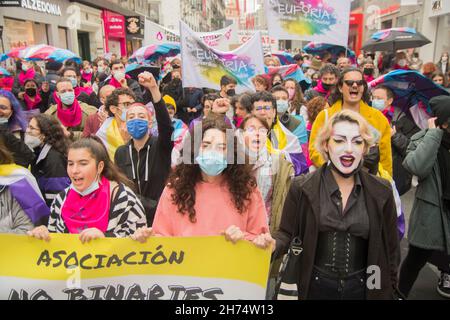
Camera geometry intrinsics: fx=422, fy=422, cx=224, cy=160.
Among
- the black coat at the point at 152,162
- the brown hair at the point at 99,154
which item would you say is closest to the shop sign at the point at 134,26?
the black coat at the point at 152,162

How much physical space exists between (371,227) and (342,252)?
204 mm

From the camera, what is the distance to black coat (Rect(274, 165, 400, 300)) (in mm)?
2238

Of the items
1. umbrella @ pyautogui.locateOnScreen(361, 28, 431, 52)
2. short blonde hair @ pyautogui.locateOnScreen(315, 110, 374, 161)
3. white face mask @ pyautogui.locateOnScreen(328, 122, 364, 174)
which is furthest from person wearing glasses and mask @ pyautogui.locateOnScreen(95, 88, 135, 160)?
umbrella @ pyautogui.locateOnScreen(361, 28, 431, 52)

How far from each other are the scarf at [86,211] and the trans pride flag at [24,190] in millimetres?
364

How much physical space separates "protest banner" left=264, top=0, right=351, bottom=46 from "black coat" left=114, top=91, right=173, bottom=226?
378 cm

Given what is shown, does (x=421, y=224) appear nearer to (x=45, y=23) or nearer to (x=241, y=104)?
(x=241, y=104)

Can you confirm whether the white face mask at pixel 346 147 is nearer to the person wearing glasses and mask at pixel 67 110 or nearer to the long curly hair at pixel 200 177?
the long curly hair at pixel 200 177

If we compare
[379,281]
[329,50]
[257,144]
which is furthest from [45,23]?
[379,281]

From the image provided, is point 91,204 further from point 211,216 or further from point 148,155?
point 148,155

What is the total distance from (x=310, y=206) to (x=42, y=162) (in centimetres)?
256

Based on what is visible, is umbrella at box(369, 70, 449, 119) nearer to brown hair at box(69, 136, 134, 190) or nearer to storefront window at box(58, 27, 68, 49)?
brown hair at box(69, 136, 134, 190)

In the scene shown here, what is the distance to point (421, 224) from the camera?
129 inches

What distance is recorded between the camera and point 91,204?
103 inches

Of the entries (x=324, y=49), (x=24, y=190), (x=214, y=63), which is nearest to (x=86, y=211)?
(x=24, y=190)
